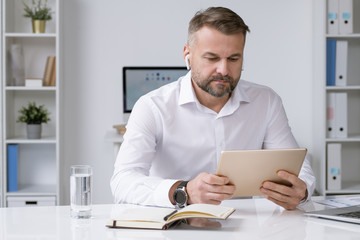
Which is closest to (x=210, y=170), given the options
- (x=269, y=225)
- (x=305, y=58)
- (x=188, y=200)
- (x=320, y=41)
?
(x=188, y=200)

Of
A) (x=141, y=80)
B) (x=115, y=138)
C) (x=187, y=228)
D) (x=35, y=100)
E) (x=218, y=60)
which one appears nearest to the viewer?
(x=187, y=228)

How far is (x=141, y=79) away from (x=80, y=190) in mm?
2287

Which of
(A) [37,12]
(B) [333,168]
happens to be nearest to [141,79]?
(A) [37,12]

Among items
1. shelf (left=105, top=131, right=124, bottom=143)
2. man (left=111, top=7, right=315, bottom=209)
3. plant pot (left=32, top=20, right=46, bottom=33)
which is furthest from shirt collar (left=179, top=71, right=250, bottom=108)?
plant pot (left=32, top=20, right=46, bottom=33)

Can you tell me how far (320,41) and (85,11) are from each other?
169 centimetres

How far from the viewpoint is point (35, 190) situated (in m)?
3.62

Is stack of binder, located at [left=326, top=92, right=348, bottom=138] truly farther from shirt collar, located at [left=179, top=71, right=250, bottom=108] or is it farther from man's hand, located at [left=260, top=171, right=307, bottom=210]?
man's hand, located at [left=260, top=171, right=307, bottom=210]

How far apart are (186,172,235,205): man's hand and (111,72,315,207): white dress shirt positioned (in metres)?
0.39

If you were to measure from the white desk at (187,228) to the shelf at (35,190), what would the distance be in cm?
198

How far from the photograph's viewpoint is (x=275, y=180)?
5.26 feet

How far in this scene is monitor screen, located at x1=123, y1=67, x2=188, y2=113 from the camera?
12.2 ft

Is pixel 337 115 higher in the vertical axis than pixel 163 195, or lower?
higher

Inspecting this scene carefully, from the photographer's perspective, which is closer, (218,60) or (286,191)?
(286,191)

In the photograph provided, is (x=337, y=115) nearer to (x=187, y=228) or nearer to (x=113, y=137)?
(x=113, y=137)
